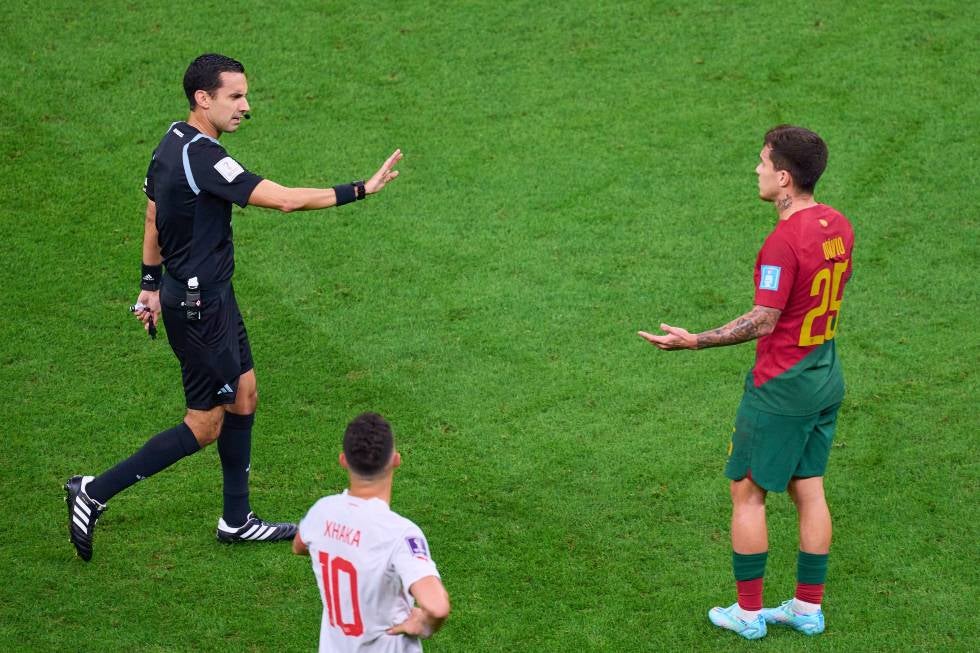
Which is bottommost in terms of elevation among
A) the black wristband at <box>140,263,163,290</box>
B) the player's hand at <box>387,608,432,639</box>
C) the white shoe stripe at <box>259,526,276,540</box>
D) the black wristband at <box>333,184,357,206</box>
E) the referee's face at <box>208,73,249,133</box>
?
the white shoe stripe at <box>259,526,276,540</box>

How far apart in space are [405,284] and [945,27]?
18.8 ft

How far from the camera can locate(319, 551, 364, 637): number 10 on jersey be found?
3775mm

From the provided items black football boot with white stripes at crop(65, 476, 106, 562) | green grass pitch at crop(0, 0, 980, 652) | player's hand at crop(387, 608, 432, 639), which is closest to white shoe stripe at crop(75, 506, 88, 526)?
black football boot with white stripes at crop(65, 476, 106, 562)

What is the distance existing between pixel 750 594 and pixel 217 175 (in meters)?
2.94

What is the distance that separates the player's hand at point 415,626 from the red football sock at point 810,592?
219cm

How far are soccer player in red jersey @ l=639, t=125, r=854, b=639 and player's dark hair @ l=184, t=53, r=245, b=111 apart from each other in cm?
221

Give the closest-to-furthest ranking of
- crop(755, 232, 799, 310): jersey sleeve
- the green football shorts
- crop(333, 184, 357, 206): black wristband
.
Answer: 1. crop(755, 232, 799, 310): jersey sleeve
2. the green football shorts
3. crop(333, 184, 357, 206): black wristband


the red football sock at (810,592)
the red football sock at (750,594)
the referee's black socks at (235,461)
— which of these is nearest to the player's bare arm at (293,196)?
the referee's black socks at (235,461)

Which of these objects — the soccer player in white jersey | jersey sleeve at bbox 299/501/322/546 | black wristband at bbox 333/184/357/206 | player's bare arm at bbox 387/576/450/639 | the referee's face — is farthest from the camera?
the referee's face

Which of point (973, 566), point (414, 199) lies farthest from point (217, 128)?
point (973, 566)

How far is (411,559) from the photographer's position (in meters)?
3.70

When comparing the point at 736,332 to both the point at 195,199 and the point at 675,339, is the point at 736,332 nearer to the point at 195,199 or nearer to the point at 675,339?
the point at 675,339

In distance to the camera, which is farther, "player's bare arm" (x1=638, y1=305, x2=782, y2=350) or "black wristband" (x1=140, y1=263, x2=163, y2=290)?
"black wristband" (x1=140, y1=263, x2=163, y2=290)

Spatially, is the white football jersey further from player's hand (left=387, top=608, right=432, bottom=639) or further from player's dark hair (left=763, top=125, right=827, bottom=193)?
player's dark hair (left=763, top=125, right=827, bottom=193)
